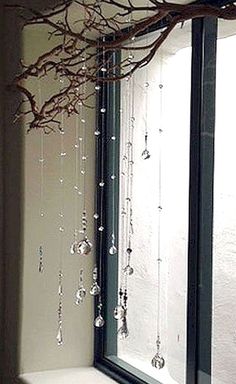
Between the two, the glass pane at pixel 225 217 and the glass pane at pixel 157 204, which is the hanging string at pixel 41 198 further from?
the glass pane at pixel 225 217

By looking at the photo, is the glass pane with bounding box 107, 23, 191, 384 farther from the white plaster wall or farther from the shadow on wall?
the shadow on wall

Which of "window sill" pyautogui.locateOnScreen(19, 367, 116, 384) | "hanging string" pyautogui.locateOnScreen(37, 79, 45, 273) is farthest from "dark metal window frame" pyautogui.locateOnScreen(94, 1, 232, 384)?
"hanging string" pyautogui.locateOnScreen(37, 79, 45, 273)

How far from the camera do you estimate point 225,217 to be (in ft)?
4.98

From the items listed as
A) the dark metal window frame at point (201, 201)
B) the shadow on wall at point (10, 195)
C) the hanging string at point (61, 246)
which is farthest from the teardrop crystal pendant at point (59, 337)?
the dark metal window frame at point (201, 201)

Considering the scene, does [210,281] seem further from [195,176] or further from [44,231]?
[44,231]

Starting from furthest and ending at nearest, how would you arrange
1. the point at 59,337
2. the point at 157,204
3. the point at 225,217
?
the point at 59,337 < the point at 157,204 < the point at 225,217

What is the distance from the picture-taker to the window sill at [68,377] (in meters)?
1.88

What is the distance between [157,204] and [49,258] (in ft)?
1.17

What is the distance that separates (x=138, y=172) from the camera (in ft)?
6.12

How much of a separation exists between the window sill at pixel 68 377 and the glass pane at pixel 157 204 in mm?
80

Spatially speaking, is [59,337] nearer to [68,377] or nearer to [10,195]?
[68,377]

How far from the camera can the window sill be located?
6.17ft

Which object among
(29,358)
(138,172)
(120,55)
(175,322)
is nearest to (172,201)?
(138,172)

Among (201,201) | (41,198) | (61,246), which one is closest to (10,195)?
(41,198)
